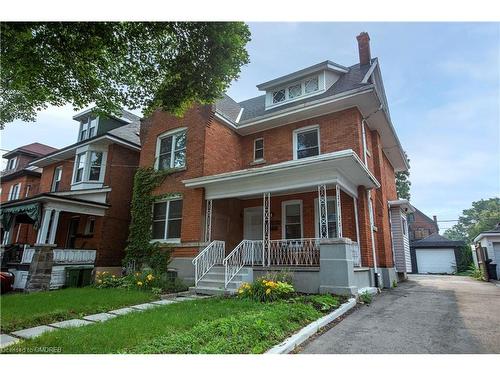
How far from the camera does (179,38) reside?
7.41 metres

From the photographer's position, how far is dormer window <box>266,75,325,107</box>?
13.0m

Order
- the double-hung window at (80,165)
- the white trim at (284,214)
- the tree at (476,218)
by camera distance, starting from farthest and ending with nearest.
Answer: the tree at (476,218), the double-hung window at (80,165), the white trim at (284,214)

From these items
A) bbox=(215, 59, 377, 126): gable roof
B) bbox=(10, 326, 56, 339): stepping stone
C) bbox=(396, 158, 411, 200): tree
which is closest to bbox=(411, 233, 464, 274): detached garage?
bbox=(396, 158, 411, 200): tree

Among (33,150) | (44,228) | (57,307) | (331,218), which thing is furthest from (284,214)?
(33,150)

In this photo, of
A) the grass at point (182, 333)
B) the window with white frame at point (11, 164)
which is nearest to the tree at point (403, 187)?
the grass at point (182, 333)

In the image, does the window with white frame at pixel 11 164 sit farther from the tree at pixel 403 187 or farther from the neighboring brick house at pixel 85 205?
the tree at pixel 403 187

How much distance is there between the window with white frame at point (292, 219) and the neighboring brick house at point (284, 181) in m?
0.04

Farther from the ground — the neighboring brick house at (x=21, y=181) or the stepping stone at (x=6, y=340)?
the neighboring brick house at (x=21, y=181)

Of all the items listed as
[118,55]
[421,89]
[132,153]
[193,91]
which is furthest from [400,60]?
[132,153]

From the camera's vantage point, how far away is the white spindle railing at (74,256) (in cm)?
1209

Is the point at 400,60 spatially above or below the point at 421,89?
above

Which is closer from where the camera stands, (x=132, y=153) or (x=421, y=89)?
(x=421, y=89)

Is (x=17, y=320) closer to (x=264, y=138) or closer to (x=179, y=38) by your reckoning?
(x=179, y=38)
